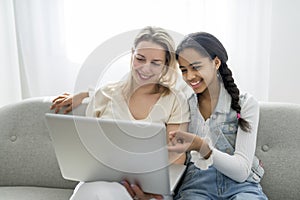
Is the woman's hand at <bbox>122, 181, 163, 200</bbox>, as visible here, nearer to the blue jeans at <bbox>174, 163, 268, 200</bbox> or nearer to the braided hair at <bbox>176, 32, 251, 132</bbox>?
the blue jeans at <bbox>174, 163, 268, 200</bbox>

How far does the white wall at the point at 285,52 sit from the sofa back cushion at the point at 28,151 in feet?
3.63

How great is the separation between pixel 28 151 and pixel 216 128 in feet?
2.67

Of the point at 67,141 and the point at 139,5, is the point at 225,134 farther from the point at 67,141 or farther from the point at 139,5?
the point at 139,5

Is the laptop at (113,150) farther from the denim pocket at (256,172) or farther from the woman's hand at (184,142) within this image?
the denim pocket at (256,172)

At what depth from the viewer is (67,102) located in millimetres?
1566

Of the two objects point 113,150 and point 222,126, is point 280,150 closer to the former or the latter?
point 222,126

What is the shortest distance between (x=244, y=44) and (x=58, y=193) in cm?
111

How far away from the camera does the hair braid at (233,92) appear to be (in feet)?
4.21

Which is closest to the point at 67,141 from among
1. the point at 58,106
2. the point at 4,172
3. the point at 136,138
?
the point at 136,138

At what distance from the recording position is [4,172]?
1631 mm

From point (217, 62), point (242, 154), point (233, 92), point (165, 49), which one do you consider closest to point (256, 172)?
point (242, 154)

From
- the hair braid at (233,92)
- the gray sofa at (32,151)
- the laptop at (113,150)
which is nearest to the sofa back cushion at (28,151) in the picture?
the gray sofa at (32,151)

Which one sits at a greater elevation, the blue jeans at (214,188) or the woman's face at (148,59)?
the woman's face at (148,59)

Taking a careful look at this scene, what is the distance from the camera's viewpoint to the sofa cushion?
1.50m
